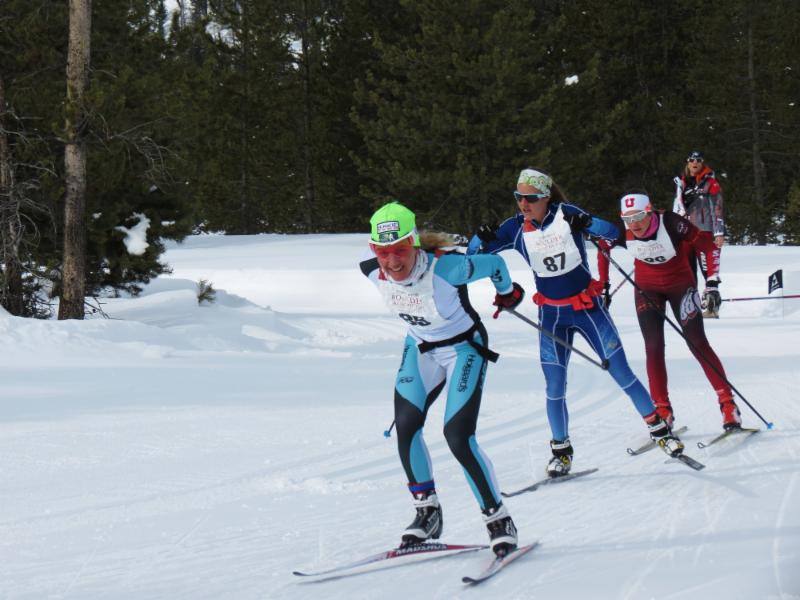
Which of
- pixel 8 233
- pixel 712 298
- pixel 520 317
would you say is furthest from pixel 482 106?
pixel 520 317

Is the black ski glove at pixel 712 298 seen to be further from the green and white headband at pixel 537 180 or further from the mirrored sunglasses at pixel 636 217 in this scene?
the green and white headband at pixel 537 180

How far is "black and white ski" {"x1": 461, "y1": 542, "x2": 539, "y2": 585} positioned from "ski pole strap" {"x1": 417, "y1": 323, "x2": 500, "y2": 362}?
0.94 m

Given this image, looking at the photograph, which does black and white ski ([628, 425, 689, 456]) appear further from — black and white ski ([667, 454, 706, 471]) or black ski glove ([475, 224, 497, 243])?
black ski glove ([475, 224, 497, 243])

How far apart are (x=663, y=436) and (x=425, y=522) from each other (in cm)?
236

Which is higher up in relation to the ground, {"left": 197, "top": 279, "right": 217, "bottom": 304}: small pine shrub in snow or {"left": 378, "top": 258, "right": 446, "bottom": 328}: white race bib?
{"left": 378, "top": 258, "right": 446, "bottom": 328}: white race bib

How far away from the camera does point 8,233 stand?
39.4ft

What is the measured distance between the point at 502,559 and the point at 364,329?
416 inches

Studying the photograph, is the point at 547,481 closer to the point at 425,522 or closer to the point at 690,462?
the point at 690,462

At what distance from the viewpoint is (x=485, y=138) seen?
26.0m

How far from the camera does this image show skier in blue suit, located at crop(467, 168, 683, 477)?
5.95 m

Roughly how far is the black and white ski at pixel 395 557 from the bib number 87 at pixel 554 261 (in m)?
2.15

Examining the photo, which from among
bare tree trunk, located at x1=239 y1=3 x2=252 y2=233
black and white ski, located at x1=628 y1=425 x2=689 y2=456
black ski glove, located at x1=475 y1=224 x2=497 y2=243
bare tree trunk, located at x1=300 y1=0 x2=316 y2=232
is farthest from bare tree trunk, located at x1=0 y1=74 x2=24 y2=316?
bare tree trunk, located at x1=239 y1=3 x2=252 y2=233

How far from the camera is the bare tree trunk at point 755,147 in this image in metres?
27.4

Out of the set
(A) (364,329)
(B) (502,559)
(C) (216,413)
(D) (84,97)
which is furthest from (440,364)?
(A) (364,329)
